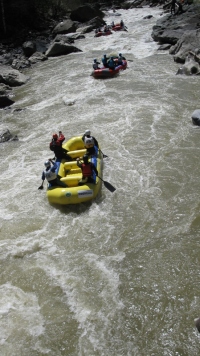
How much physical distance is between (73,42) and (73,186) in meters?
17.5

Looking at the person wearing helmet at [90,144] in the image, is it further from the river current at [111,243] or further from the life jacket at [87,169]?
the life jacket at [87,169]

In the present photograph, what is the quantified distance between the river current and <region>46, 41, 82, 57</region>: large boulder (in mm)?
9331

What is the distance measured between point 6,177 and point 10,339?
4.30 meters

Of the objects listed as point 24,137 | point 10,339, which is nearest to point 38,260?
point 10,339

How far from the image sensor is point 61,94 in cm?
1277

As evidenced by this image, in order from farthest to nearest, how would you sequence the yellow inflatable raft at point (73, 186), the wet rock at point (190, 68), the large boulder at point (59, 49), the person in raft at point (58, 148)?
the large boulder at point (59, 49) < the wet rock at point (190, 68) < the person in raft at point (58, 148) < the yellow inflatable raft at point (73, 186)

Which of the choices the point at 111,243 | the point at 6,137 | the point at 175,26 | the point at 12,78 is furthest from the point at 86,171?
the point at 175,26

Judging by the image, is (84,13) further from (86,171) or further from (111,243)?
(111,243)

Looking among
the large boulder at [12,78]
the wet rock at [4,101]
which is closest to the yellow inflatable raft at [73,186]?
the wet rock at [4,101]

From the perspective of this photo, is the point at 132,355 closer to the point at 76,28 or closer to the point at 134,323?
the point at 134,323

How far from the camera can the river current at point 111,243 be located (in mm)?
4102

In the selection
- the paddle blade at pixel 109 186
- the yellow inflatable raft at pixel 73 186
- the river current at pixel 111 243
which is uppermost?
the yellow inflatable raft at pixel 73 186

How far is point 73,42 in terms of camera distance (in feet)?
69.3

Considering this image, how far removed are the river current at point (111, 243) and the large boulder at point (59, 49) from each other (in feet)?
30.6
